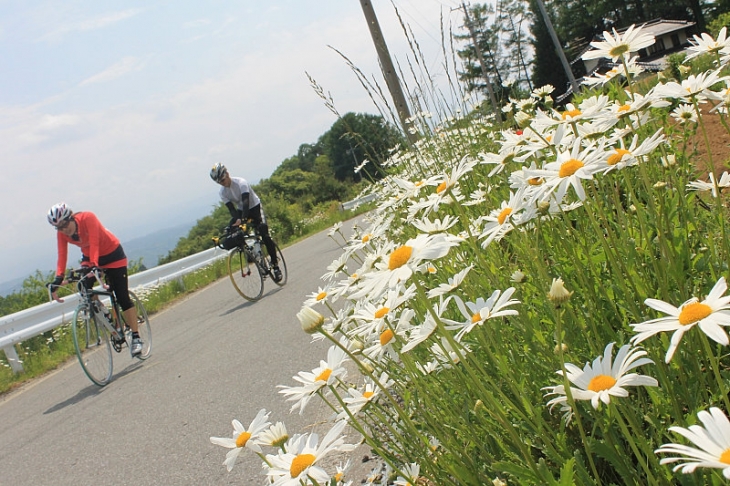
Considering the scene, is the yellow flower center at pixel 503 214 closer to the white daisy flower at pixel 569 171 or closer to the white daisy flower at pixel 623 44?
the white daisy flower at pixel 569 171

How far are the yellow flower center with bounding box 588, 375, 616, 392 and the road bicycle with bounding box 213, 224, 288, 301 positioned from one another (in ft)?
26.4

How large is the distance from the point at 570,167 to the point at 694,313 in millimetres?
587

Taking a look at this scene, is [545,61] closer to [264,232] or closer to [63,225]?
[264,232]

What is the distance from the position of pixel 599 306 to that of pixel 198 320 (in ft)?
24.7

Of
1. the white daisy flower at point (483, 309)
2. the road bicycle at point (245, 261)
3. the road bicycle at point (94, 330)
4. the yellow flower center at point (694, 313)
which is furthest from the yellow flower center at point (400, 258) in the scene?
the road bicycle at point (245, 261)

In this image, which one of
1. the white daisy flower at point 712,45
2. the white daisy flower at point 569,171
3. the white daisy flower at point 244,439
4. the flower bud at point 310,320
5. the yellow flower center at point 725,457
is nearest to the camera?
the yellow flower center at point 725,457

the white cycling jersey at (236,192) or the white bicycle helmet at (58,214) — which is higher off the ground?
the white bicycle helmet at (58,214)

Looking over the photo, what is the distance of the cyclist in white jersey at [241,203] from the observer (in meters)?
8.97

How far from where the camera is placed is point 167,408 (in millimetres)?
4941

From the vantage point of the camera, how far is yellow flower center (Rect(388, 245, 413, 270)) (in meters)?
1.48

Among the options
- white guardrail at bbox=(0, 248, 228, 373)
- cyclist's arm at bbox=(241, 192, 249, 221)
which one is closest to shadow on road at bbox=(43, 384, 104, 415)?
white guardrail at bbox=(0, 248, 228, 373)

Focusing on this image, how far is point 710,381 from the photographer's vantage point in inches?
63.7

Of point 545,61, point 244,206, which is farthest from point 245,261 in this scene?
point 545,61

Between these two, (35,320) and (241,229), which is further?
(35,320)
